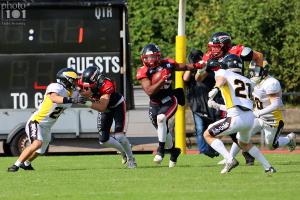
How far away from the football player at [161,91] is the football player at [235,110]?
6.33ft

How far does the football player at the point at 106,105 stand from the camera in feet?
56.8

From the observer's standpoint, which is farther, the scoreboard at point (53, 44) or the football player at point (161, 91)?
the scoreboard at point (53, 44)

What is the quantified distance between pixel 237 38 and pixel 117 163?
40.3ft

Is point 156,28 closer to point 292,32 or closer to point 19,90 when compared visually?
point 292,32

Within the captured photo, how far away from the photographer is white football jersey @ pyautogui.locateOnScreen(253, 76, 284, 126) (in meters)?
17.7

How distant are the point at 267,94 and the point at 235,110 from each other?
256 centimetres

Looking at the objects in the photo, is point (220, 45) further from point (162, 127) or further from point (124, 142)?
point (124, 142)

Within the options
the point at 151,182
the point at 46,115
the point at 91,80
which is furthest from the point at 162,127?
the point at 151,182

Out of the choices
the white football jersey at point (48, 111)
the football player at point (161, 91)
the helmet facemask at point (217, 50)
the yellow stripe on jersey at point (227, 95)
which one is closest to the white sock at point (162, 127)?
the football player at point (161, 91)

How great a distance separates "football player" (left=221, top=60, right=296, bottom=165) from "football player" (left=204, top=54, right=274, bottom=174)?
2.19 metres

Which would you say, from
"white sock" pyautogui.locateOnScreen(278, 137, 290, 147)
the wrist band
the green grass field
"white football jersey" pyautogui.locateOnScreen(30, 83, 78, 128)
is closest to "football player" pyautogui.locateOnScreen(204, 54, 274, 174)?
the green grass field

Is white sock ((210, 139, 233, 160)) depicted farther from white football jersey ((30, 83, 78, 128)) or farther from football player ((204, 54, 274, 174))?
white football jersey ((30, 83, 78, 128))

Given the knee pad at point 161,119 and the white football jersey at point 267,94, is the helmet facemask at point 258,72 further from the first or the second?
the knee pad at point 161,119

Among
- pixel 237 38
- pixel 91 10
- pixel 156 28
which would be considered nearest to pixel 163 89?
pixel 91 10
